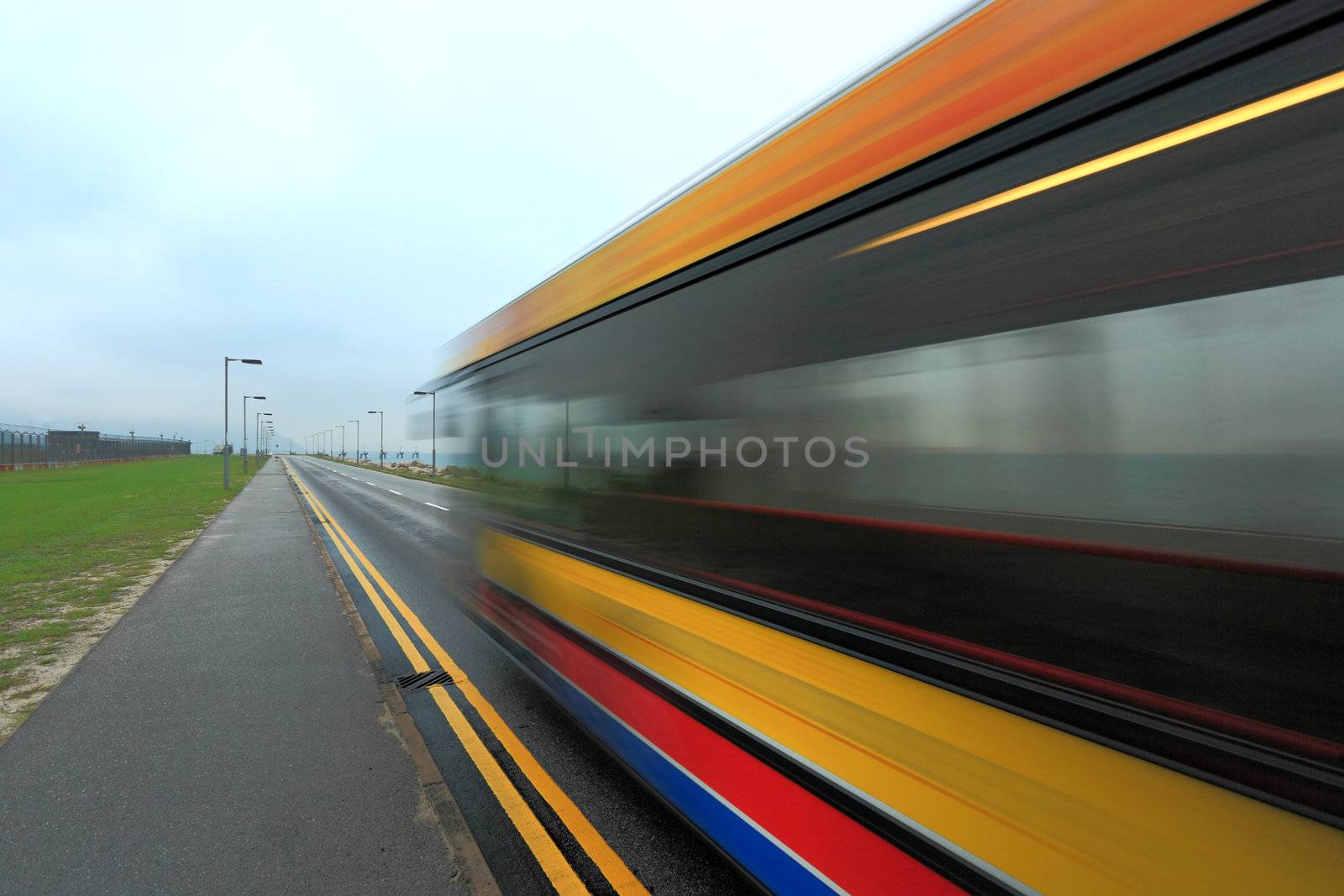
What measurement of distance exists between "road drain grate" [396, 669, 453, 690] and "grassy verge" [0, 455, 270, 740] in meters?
2.48

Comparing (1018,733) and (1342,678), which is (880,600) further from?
(1342,678)

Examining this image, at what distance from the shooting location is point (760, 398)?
2.34 meters

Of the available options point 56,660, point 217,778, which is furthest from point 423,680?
point 56,660

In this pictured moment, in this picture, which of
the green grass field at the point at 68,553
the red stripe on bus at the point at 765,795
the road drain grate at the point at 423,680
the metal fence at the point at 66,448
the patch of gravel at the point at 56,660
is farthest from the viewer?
the metal fence at the point at 66,448

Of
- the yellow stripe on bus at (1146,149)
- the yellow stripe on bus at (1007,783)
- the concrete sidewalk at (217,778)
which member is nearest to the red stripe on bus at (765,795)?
the yellow stripe on bus at (1007,783)

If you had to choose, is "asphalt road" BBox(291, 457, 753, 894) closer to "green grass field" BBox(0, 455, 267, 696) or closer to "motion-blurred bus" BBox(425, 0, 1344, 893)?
"motion-blurred bus" BBox(425, 0, 1344, 893)

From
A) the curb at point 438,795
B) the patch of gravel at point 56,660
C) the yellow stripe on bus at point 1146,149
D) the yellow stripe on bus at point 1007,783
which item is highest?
the yellow stripe on bus at point 1146,149

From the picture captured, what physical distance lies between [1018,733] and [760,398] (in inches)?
52.1

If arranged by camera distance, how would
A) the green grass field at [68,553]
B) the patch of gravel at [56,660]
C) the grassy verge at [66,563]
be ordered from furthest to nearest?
1. the green grass field at [68,553]
2. the grassy verge at [66,563]
3. the patch of gravel at [56,660]

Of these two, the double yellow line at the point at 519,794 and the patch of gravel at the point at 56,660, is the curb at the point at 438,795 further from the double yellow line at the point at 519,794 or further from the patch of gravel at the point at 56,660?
the patch of gravel at the point at 56,660

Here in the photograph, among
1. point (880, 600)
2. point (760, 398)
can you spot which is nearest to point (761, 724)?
point (880, 600)

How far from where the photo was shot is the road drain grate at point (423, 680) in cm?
519

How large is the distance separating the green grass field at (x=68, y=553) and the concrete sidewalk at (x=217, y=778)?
64 cm

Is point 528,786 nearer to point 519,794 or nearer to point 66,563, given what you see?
point 519,794
